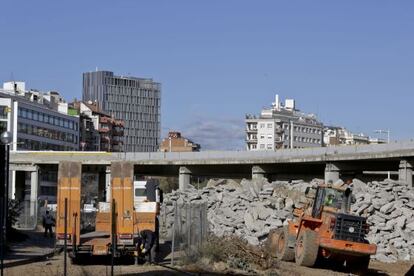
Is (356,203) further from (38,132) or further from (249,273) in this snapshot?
(38,132)

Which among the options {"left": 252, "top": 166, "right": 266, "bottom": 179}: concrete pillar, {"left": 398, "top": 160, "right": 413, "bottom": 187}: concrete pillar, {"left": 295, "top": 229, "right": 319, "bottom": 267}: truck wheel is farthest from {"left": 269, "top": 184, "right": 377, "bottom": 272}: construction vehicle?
{"left": 252, "top": 166, "right": 266, "bottom": 179}: concrete pillar

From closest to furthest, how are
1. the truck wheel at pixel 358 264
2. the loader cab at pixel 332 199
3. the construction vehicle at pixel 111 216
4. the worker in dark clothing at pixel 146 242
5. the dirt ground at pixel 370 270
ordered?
the construction vehicle at pixel 111 216
the worker in dark clothing at pixel 146 242
the dirt ground at pixel 370 270
the loader cab at pixel 332 199
the truck wheel at pixel 358 264

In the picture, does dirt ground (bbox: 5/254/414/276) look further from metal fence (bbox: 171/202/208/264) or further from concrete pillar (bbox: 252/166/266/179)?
concrete pillar (bbox: 252/166/266/179)

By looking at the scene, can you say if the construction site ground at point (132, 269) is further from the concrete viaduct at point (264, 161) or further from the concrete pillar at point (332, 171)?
the concrete pillar at point (332, 171)

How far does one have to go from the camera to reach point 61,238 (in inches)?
1097

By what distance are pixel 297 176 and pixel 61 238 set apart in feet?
232

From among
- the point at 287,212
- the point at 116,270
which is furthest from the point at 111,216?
the point at 287,212

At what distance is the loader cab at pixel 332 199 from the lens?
30.0 meters

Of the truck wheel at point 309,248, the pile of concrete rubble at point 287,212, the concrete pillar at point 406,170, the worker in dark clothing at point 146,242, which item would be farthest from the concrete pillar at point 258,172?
the worker in dark clothing at point 146,242

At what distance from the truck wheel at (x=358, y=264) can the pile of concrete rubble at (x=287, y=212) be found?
7612mm

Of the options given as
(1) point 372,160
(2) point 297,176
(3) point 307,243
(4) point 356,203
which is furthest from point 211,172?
(3) point 307,243

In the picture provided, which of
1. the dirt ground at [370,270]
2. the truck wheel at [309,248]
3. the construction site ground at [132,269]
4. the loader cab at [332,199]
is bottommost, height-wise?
the dirt ground at [370,270]

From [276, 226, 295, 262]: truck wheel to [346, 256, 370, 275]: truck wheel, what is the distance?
2.19 meters

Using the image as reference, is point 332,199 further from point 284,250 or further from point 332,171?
point 332,171
